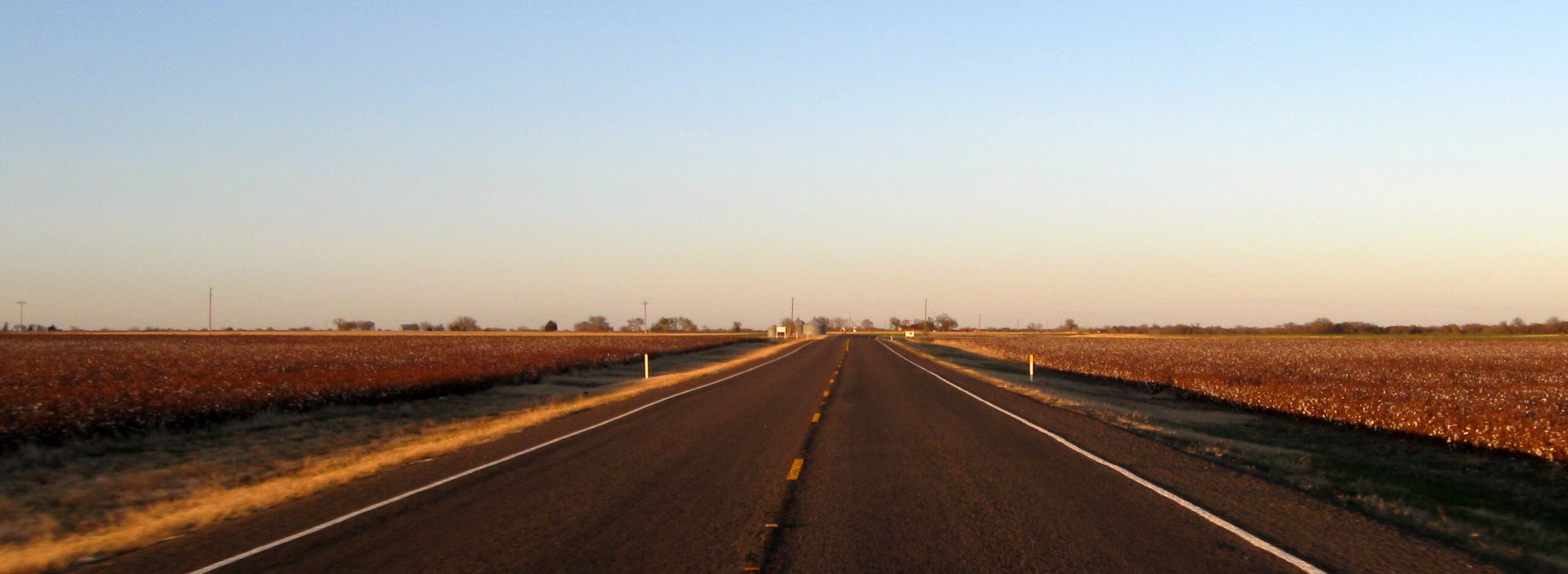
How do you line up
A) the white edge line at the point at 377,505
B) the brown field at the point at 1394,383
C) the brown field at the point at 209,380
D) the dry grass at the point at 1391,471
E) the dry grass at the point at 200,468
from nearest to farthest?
the white edge line at the point at 377,505 → the dry grass at the point at 200,468 → the dry grass at the point at 1391,471 → the brown field at the point at 209,380 → the brown field at the point at 1394,383

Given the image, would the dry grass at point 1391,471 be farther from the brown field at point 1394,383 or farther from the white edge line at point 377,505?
the white edge line at point 377,505

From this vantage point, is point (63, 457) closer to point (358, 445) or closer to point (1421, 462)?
point (358, 445)

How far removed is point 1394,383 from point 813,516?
28720mm

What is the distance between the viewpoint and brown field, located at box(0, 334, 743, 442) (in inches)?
679

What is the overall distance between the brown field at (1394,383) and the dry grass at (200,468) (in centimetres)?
1866

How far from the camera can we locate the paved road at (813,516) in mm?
7047

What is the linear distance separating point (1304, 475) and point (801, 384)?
19.6 metres

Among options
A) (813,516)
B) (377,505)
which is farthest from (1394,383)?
(377,505)

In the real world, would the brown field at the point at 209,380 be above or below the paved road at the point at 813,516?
above

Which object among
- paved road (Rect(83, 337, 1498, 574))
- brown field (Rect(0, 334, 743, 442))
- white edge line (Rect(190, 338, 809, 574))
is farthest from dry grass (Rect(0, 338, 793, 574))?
white edge line (Rect(190, 338, 809, 574))

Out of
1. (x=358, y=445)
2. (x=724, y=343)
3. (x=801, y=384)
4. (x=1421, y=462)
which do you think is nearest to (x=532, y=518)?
(x=358, y=445)

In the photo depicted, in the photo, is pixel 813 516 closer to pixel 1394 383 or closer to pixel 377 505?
pixel 377 505

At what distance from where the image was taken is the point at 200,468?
1376cm

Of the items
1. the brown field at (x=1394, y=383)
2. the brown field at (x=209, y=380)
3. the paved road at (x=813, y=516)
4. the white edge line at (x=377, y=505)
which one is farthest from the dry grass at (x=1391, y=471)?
the brown field at (x=209, y=380)
